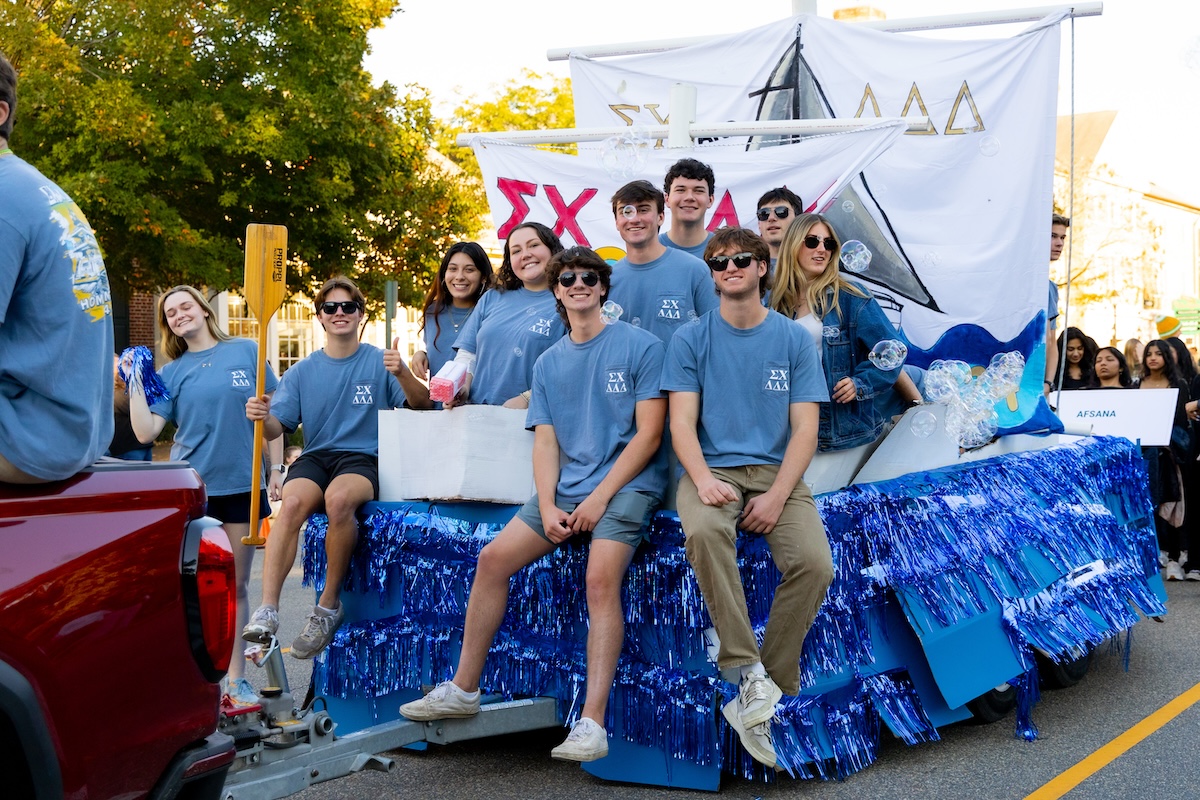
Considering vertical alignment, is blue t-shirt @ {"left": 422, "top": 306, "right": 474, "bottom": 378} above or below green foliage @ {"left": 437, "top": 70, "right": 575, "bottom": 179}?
below

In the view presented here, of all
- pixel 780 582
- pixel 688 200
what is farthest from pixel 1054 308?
pixel 780 582

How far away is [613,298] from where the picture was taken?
5012 mm

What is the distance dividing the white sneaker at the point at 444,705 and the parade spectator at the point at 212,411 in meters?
1.20

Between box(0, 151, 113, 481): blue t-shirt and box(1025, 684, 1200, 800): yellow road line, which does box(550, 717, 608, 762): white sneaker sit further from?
box(0, 151, 113, 481): blue t-shirt

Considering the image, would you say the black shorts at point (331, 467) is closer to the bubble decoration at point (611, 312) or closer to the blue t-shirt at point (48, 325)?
the bubble decoration at point (611, 312)

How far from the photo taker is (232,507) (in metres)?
5.04

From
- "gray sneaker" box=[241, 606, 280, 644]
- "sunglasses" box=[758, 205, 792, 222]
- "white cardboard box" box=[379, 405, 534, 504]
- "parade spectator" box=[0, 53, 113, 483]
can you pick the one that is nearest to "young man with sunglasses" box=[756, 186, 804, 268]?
"sunglasses" box=[758, 205, 792, 222]

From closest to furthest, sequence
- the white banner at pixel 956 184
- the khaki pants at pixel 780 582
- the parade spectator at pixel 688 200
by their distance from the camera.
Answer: the khaki pants at pixel 780 582
the parade spectator at pixel 688 200
the white banner at pixel 956 184

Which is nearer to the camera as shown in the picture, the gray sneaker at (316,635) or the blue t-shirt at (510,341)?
the gray sneaker at (316,635)

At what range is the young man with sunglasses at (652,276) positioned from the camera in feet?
15.9

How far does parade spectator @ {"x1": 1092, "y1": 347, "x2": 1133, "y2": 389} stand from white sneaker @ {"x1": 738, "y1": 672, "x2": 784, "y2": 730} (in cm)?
623

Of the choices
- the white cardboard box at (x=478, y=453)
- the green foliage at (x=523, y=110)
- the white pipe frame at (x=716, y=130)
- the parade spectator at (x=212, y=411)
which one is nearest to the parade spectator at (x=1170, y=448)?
the white pipe frame at (x=716, y=130)

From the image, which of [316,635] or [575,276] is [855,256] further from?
[316,635]

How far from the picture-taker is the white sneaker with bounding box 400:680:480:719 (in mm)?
4016
